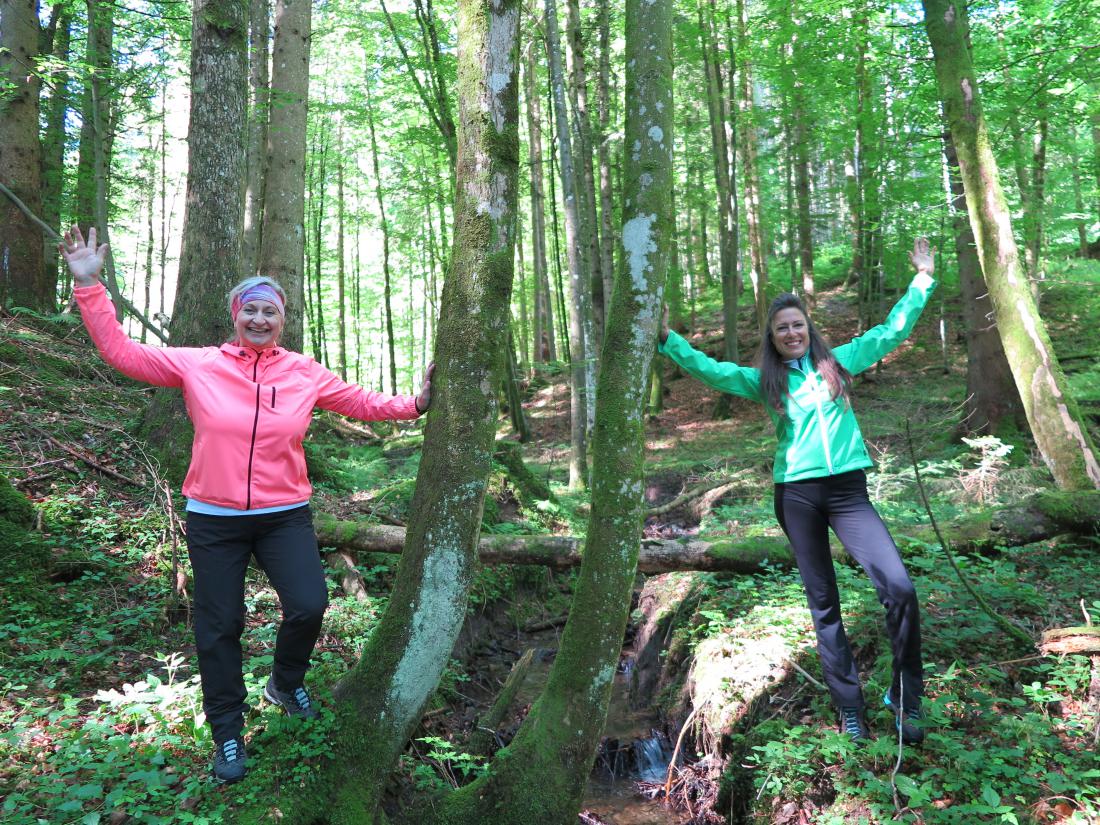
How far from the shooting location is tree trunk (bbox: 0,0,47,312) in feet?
30.5

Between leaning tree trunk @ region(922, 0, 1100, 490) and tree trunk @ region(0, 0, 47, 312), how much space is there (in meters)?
11.7

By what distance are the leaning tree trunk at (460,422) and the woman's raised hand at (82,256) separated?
1.50m

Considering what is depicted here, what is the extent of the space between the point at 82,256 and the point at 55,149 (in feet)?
43.5

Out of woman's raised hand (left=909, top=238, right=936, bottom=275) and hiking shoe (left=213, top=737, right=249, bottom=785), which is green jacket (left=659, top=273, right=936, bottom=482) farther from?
hiking shoe (left=213, top=737, right=249, bottom=785)

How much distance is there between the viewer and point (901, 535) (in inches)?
219

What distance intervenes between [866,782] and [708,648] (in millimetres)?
1694

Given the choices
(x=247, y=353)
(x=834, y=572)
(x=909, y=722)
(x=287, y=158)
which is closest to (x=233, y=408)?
(x=247, y=353)

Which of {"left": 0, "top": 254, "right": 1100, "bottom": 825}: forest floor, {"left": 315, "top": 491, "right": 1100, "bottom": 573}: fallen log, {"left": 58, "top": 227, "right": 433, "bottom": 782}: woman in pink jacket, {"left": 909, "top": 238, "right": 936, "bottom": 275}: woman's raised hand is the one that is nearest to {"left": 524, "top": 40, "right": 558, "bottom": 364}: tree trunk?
{"left": 315, "top": 491, "right": 1100, "bottom": 573}: fallen log

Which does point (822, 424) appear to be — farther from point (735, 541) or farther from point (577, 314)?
point (577, 314)

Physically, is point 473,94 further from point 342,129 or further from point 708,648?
point 342,129

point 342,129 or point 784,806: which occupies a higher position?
point 342,129

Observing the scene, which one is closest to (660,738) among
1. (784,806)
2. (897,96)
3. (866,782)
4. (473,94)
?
(784,806)

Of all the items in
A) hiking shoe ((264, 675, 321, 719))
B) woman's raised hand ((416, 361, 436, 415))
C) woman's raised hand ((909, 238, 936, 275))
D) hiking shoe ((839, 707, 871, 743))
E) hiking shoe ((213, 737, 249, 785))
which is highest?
woman's raised hand ((909, 238, 936, 275))

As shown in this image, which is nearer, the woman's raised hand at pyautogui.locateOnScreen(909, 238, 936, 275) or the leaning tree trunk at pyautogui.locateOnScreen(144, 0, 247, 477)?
the woman's raised hand at pyautogui.locateOnScreen(909, 238, 936, 275)
